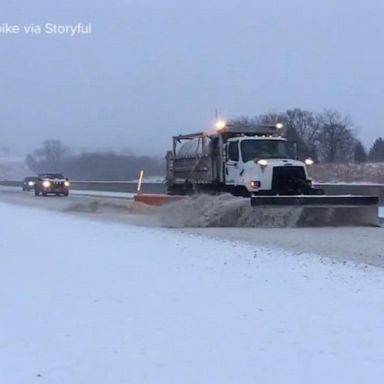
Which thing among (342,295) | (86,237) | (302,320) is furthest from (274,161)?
(302,320)

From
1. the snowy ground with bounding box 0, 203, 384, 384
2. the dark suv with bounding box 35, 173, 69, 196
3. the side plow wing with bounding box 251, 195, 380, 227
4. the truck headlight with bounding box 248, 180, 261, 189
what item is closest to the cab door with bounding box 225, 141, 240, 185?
the truck headlight with bounding box 248, 180, 261, 189

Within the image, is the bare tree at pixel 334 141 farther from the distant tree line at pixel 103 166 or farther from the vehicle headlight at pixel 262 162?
the vehicle headlight at pixel 262 162

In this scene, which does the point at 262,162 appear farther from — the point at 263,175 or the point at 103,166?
the point at 103,166

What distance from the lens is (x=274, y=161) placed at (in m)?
20.0

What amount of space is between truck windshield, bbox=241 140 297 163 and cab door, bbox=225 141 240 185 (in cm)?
24

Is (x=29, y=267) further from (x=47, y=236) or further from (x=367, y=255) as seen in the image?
(x=367, y=255)

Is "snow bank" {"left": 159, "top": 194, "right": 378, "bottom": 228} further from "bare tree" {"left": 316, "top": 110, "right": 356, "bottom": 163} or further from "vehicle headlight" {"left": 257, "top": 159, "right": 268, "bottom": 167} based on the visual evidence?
"bare tree" {"left": 316, "top": 110, "right": 356, "bottom": 163}

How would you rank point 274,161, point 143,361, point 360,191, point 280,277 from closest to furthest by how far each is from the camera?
point 143,361 < point 280,277 < point 274,161 < point 360,191

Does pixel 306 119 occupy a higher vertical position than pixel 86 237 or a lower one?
higher

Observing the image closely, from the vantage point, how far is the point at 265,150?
20.5 m

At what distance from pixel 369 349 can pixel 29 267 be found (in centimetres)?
570

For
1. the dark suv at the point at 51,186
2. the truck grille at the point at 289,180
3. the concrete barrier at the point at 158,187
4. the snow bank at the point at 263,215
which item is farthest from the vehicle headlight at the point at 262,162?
the dark suv at the point at 51,186

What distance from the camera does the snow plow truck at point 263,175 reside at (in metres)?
18.7

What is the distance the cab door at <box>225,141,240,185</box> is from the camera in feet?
66.8
